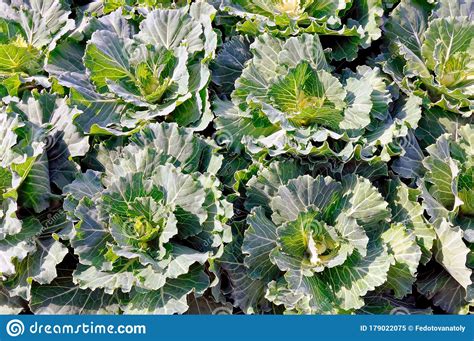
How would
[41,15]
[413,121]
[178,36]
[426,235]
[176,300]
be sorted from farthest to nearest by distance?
[41,15] < [178,36] < [413,121] < [426,235] < [176,300]

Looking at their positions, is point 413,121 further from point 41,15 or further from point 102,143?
point 41,15

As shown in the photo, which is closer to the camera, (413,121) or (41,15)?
(413,121)

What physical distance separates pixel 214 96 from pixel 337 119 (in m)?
0.86

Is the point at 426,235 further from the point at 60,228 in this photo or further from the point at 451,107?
the point at 60,228

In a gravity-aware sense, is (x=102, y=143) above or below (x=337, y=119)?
below

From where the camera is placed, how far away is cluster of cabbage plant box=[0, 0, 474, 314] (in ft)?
10.1

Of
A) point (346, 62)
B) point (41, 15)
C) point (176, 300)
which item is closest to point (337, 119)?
point (346, 62)

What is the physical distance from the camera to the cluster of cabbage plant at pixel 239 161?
3.08 meters

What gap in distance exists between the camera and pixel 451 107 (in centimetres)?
353

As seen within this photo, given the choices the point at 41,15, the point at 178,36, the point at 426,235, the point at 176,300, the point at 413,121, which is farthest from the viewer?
the point at 41,15

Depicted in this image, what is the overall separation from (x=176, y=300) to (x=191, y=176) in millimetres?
713

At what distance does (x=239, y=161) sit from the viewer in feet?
11.5

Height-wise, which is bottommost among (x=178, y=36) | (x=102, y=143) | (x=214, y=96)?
(x=102, y=143)
